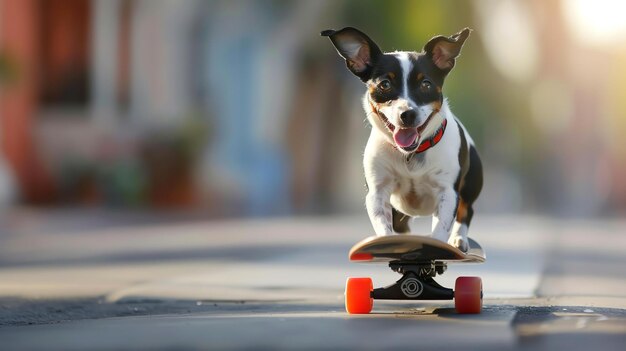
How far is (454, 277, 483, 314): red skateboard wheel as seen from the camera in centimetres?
736

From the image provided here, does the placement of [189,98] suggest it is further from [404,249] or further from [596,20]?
[596,20]

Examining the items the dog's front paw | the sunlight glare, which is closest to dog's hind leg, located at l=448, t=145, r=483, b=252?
the dog's front paw

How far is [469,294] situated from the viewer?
290 inches

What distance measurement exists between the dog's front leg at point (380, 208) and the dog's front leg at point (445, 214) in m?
0.24

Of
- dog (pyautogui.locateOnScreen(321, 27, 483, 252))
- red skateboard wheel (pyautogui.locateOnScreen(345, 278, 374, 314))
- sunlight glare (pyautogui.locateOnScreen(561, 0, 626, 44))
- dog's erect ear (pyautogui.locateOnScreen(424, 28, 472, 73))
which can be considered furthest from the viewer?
sunlight glare (pyautogui.locateOnScreen(561, 0, 626, 44))

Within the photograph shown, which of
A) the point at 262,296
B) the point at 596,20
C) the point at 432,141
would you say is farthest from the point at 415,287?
the point at 596,20

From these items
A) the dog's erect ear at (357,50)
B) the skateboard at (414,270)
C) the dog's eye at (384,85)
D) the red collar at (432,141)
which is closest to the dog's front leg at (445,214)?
the skateboard at (414,270)

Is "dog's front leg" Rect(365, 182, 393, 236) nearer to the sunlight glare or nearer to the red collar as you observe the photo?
the red collar

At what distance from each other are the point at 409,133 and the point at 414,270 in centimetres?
78

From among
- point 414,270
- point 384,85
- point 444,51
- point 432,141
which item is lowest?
point 414,270

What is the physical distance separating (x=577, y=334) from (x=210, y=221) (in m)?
15.7

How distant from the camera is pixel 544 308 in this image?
802 cm

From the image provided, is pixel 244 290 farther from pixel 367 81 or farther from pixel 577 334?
pixel 577 334

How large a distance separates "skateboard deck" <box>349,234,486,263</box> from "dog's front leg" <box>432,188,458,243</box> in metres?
0.16
